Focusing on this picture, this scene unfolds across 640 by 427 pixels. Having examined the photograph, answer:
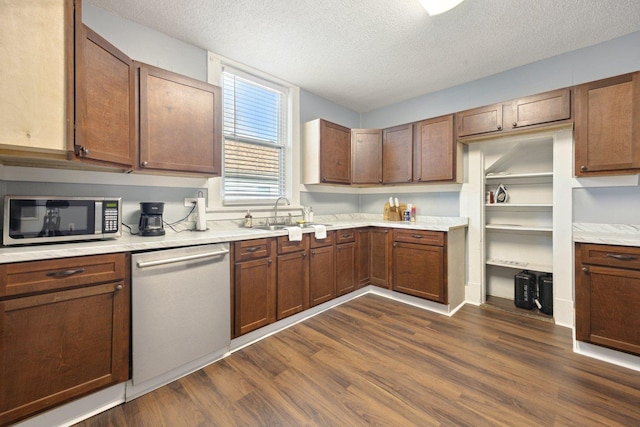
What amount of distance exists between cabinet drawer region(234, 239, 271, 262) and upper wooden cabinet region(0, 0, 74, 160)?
123 centimetres

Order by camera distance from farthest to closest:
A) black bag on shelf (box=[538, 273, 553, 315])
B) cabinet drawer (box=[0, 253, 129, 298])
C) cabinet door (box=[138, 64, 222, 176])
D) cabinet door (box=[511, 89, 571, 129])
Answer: black bag on shelf (box=[538, 273, 553, 315])
cabinet door (box=[511, 89, 571, 129])
cabinet door (box=[138, 64, 222, 176])
cabinet drawer (box=[0, 253, 129, 298])

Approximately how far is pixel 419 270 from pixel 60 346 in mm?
3047

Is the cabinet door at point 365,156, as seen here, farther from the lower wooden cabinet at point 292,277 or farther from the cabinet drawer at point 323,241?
the lower wooden cabinet at point 292,277

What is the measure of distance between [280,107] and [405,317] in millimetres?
2887

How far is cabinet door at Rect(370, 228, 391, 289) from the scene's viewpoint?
3.39 metres

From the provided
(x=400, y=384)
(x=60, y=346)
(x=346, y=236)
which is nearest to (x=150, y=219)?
(x=60, y=346)

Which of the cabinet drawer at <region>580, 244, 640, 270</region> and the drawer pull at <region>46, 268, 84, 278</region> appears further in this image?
the cabinet drawer at <region>580, 244, 640, 270</region>

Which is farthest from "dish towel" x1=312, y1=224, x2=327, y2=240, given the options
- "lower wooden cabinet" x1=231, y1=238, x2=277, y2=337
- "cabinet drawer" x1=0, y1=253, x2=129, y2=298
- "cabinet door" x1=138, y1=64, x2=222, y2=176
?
"cabinet drawer" x1=0, y1=253, x2=129, y2=298

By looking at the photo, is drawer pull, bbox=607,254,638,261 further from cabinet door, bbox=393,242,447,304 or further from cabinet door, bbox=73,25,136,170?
cabinet door, bbox=73,25,136,170

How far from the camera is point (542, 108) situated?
8.50ft

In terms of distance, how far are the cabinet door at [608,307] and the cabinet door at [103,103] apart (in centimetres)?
355

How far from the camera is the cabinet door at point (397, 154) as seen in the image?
Result: 139 inches

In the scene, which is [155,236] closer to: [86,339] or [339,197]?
[86,339]

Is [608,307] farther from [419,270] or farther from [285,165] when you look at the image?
[285,165]
